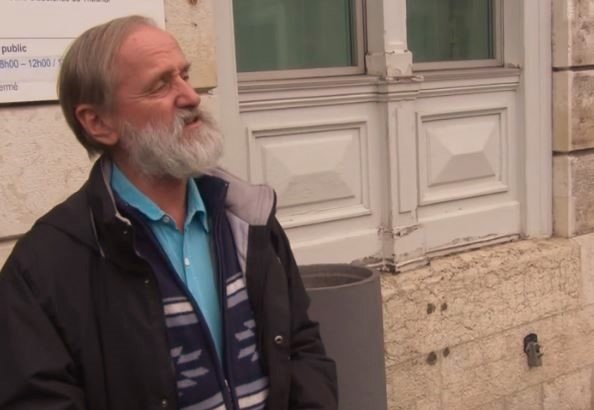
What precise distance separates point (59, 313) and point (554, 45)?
393 centimetres

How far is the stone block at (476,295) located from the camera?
4648 millimetres

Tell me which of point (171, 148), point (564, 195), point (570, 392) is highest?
point (171, 148)

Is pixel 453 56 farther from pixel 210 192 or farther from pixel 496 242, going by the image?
pixel 210 192

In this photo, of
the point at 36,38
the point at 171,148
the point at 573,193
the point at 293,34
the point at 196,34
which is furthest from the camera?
the point at 573,193

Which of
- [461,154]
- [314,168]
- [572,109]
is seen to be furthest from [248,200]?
[572,109]

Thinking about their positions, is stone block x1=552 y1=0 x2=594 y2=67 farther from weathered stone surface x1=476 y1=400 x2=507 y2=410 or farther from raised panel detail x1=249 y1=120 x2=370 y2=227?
weathered stone surface x1=476 y1=400 x2=507 y2=410

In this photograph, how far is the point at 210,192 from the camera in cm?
243

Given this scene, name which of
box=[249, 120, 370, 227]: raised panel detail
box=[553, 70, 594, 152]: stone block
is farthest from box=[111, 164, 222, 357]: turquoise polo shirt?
box=[553, 70, 594, 152]: stone block

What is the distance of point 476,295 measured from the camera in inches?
194

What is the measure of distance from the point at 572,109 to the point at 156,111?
357 cm

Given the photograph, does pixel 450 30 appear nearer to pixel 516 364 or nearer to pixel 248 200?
pixel 516 364

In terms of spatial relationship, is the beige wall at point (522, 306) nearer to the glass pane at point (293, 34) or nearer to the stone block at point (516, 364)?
the stone block at point (516, 364)

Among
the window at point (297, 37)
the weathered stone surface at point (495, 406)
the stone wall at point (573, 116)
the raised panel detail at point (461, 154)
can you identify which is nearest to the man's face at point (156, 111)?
the window at point (297, 37)

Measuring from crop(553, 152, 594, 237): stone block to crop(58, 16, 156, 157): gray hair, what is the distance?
3.59 m
